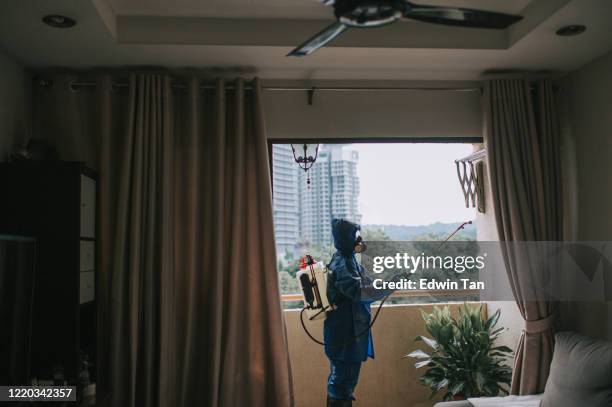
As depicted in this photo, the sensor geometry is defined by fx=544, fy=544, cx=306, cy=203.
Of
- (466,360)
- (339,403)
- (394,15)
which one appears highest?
(394,15)

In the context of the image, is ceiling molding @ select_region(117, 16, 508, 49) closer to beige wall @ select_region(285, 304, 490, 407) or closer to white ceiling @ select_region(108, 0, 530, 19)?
white ceiling @ select_region(108, 0, 530, 19)

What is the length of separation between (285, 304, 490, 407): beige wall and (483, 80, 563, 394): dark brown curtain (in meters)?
0.95

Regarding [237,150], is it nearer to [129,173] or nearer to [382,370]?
[129,173]

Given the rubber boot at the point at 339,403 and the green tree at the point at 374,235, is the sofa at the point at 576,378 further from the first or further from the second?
the green tree at the point at 374,235

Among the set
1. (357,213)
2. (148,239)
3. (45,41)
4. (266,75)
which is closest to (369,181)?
(357,213)

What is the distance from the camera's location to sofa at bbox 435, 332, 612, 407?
2463mm

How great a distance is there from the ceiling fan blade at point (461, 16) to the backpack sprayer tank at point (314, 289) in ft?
6.29

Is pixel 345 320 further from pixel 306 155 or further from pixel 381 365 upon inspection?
pixel 306 155

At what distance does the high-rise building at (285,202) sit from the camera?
441 cm

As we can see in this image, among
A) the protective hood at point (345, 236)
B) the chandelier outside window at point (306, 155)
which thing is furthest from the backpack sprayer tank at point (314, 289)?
the chandelier outside window at point (306, 155)

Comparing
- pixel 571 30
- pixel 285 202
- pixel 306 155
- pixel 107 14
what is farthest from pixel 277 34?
pixel 285 202

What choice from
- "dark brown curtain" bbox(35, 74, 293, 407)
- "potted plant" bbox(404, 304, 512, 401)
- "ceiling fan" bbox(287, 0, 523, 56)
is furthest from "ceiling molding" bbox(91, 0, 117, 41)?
"potted plant" bbox(404, 304, 512, 401)

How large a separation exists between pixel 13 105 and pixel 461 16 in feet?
8.15

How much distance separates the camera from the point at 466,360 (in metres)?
3.52
